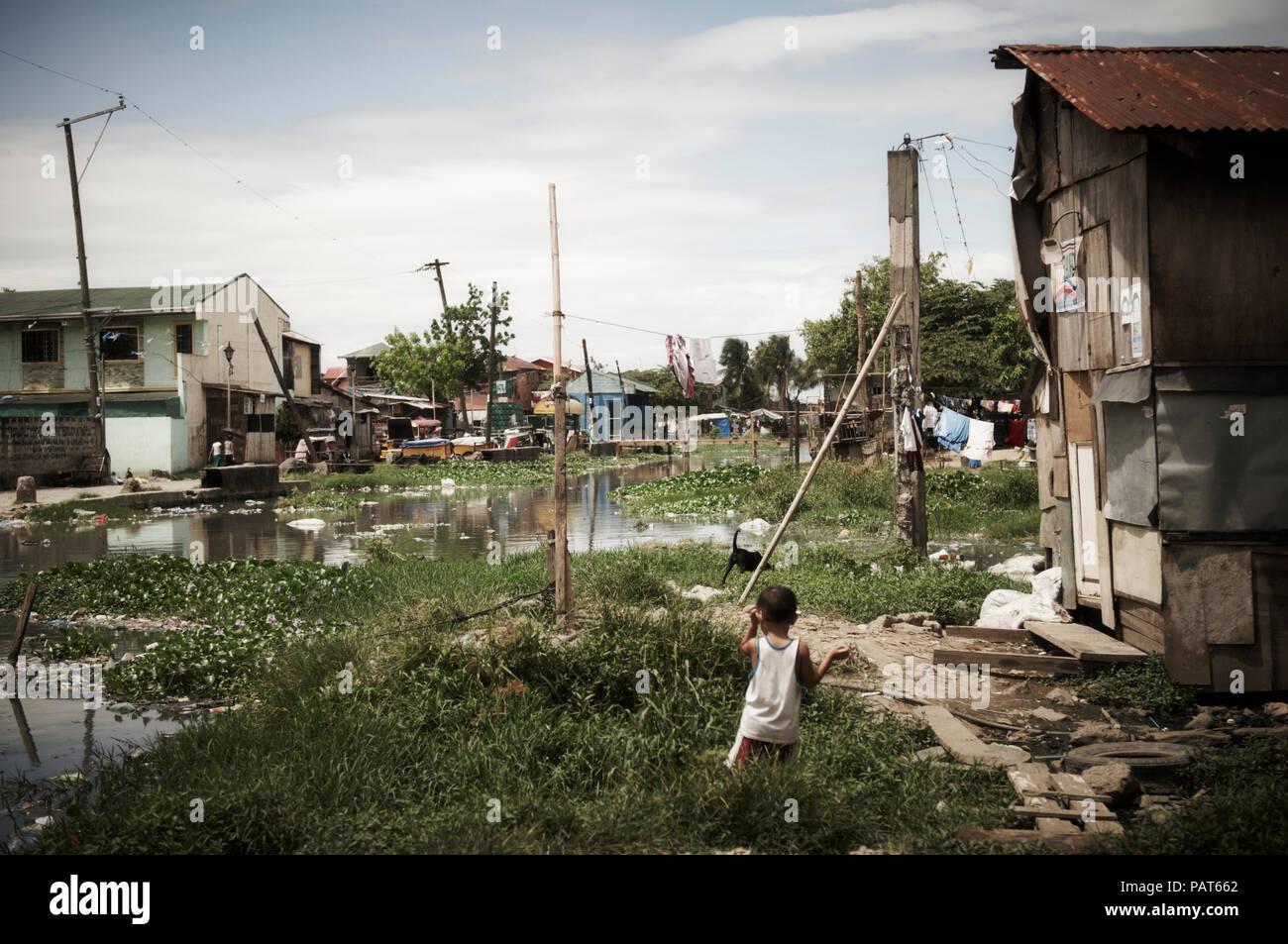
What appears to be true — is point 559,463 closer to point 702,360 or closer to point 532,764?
point 532,764

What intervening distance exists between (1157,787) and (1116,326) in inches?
159

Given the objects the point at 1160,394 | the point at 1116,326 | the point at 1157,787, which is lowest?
the point at 1157,787

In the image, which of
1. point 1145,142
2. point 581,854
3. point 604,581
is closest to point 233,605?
point 604,581

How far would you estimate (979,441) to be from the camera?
3291cm

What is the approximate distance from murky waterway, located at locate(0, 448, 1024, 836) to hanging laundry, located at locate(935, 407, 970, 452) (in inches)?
505

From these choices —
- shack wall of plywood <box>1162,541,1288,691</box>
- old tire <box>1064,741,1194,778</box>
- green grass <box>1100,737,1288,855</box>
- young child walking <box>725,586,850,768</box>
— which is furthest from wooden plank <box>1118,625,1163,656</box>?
young child walking <box>725,586,850,768</box>

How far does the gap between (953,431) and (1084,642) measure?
2642 cm

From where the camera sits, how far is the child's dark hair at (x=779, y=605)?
16.0ft

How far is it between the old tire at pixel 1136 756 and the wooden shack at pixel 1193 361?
5.16 feet

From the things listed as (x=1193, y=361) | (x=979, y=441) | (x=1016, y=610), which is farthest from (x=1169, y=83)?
(x=979, y=441)

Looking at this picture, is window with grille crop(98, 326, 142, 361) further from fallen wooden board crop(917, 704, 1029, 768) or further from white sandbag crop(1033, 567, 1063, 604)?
fallen wooden board crop(917, 704, 1029, 768)

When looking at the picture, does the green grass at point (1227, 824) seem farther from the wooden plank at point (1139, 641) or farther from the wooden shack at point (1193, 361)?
the wooden plank at point (1139, 641)
